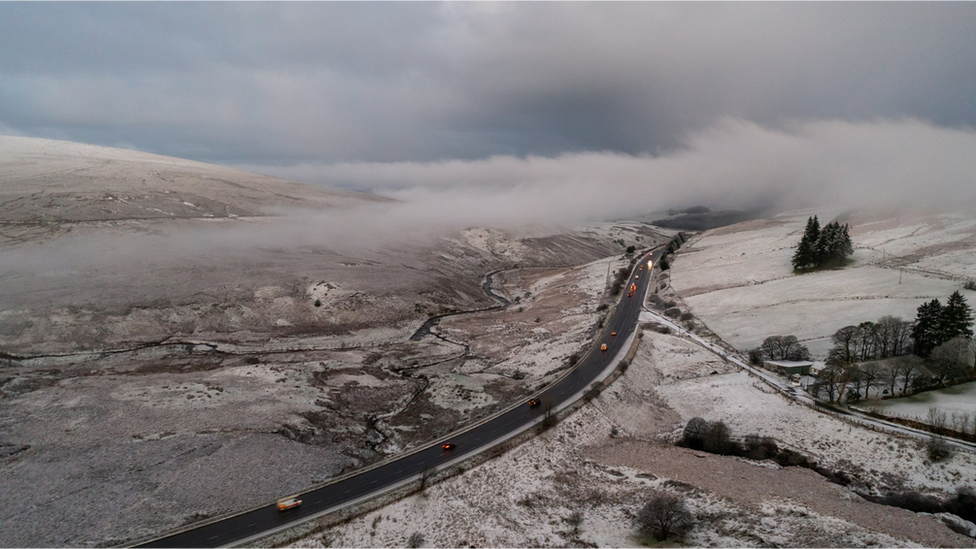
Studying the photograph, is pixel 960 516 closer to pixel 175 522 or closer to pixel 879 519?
pixel 879 519

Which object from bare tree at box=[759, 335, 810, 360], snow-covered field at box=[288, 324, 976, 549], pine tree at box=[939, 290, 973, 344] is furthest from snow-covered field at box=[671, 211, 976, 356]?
snow-covered field at box=[288, 324, 976, 549]

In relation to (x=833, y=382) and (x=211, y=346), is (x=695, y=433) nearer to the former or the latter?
(x=833, y=382)

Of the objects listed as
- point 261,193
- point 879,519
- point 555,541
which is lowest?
point 555,541

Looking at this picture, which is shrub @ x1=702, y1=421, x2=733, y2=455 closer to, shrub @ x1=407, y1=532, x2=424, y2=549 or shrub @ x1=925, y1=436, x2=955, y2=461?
shrub @ x1=925, y1=436, x2=955, y2=461

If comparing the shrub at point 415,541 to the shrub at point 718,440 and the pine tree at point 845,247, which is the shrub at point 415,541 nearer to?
the shrub at point 718,440

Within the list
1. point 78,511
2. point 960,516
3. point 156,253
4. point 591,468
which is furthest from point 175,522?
point 156,253
